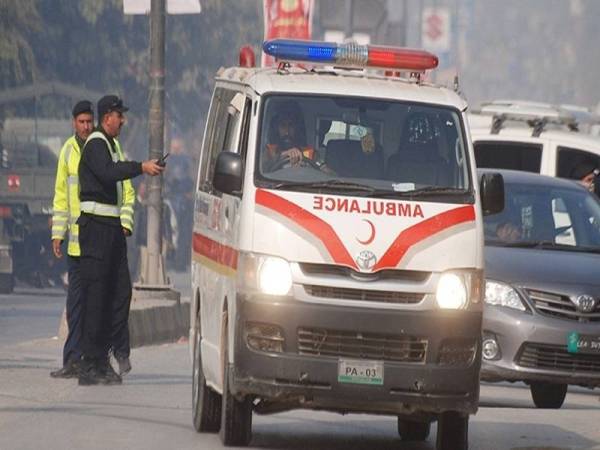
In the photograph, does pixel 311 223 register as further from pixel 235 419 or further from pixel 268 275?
pixel 235 419

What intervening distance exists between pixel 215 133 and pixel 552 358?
3.29 m

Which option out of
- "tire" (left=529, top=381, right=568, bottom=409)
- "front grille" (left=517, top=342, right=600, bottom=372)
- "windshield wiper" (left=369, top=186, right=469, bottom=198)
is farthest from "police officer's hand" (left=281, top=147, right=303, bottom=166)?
"tire" (left=529, top=381, right=568, bottom=409)

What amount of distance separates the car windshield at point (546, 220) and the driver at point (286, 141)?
4.53 meters

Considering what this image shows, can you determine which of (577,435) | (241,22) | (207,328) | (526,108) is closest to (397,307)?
(207,328)

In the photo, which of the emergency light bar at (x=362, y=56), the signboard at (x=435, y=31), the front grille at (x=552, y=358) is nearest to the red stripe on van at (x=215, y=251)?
the emergency light bar at (x=362, y=56)

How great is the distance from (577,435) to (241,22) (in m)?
40.0

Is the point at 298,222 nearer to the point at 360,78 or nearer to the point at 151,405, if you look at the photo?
the point at 360,78

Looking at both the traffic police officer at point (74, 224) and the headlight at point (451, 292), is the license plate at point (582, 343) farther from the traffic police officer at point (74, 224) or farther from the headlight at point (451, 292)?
the headlight at point (451, 292)

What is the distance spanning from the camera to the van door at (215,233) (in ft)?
41.4

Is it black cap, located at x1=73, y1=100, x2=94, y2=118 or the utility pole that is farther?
the utility pole

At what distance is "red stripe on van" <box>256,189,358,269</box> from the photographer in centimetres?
1197

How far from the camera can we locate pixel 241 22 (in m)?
53.7

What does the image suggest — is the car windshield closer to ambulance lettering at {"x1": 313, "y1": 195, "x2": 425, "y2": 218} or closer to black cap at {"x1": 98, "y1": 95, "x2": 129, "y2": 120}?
black cap at {"x1": 98, "y1": 95, "x2": 129, "y2": 120}

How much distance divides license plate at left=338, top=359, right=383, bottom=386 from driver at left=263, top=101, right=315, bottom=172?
3.96ft
